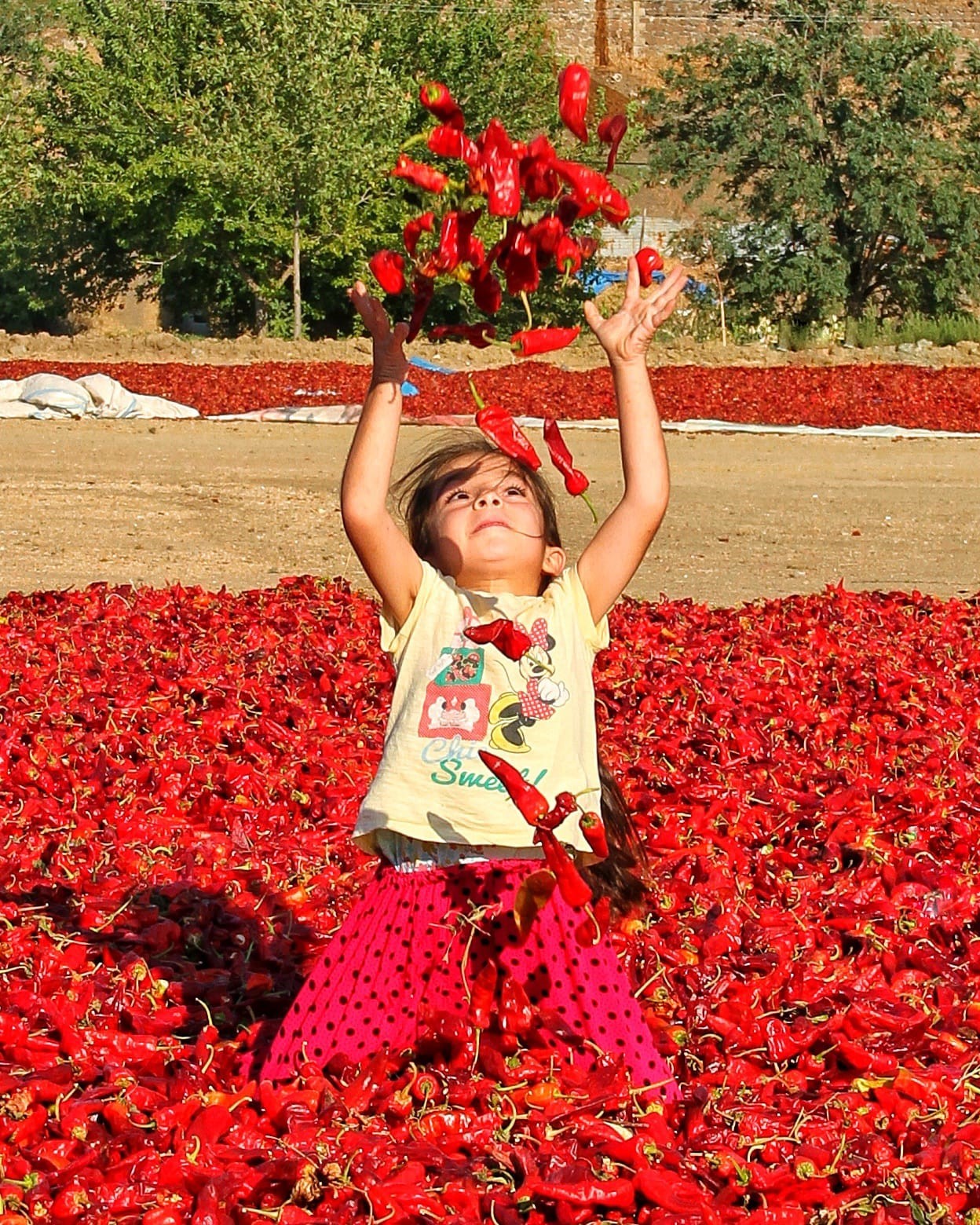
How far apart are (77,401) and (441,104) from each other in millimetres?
17466

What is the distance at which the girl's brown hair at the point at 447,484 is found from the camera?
3.40 metres

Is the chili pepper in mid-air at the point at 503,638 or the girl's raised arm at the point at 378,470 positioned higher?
the girl's raised arm at the point at 378,470

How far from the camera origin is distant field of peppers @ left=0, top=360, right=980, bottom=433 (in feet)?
68.6

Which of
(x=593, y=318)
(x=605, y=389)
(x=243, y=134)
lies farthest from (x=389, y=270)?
(x=243, y=134)

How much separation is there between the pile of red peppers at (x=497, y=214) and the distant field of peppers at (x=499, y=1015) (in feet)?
4.46

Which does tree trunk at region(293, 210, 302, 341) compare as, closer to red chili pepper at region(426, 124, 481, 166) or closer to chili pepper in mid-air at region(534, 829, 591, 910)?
red chili pepper at region(426, 124, 481, 166)

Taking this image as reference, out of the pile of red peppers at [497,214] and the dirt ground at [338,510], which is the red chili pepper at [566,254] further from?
the dirt ground at [338,510]

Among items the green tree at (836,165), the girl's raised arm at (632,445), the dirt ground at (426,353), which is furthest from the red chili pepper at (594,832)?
the green tree at (836,165)

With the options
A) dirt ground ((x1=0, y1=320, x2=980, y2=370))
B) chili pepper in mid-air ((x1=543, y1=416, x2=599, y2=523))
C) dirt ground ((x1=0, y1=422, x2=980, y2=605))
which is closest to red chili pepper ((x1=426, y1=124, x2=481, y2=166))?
chili pepper in mid-air ((x1=543, y1=416, x2=599, y2=523))

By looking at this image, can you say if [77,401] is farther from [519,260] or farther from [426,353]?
[519,260]

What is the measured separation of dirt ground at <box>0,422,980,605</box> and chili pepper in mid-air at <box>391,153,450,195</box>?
21.9ft

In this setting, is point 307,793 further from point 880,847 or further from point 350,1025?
point 350,1025

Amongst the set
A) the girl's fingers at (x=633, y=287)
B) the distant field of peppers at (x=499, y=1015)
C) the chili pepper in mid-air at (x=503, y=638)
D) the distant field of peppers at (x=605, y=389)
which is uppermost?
the girl's fingers at (x=633, y=287)

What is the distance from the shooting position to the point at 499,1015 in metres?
Result: 3.24
